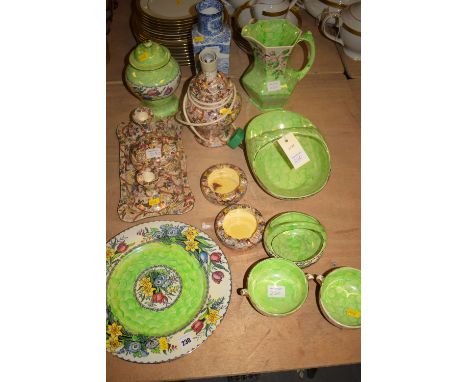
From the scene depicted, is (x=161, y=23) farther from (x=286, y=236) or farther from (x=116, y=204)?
(x=286, y=236)

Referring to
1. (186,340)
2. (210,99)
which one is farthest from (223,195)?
(186,340)

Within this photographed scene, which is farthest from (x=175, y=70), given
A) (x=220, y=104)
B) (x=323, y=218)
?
(x=323, y=218)

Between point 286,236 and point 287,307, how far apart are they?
21cm

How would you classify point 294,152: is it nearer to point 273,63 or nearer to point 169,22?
point 273,63

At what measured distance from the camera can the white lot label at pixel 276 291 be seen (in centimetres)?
109

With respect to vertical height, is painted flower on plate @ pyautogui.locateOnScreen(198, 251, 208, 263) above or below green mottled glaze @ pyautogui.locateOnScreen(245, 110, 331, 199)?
below

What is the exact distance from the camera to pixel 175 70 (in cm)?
130

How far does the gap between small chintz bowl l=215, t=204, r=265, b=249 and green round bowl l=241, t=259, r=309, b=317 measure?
0.29 ft

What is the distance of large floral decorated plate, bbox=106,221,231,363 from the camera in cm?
102

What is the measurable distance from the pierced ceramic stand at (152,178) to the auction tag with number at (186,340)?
1.27 feet

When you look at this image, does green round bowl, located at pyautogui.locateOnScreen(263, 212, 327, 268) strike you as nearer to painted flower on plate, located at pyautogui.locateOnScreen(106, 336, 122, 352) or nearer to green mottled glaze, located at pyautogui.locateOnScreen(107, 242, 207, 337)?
green mottled glaze, located at pyautogui.locateOnScreen(107, 242, 207, 337)

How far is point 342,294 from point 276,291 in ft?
→ 0.63

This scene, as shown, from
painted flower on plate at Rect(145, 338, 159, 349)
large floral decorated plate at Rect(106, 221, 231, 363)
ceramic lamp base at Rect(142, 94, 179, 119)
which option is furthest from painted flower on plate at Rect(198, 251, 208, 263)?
ceramic lamp base at Rect(142, 94, 179, 119)

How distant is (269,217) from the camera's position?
1.22 metres
